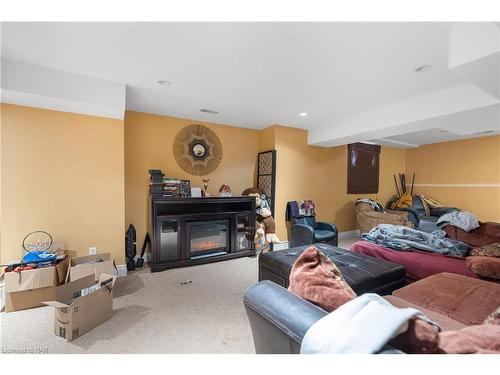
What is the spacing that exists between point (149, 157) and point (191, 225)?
4.15 feet

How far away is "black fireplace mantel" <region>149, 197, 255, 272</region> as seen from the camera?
3021mm

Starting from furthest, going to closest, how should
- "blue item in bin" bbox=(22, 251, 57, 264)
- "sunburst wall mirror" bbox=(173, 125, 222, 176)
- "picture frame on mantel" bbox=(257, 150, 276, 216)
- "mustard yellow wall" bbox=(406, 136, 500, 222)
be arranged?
"mustard yellow wall" bbox=(406, 136, 500, 222) → "picture frame on mantel" bbox=(257, 150, 276, 216) → "sunburst wall mirror" bbox=(173, 125, 222, 176) → "blue item in bin" bbox=(22, 251, 57, 264)

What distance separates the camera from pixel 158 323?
1.85 m

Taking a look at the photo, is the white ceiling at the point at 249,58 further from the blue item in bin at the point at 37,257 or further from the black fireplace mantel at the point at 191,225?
the blue item in bin at the point at 37,257

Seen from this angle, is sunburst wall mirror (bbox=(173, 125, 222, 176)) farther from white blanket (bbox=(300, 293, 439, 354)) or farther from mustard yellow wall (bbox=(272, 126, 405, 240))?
white blanket (bbox=(300, 293, 439, 354))

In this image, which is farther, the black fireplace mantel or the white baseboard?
the white baseboard

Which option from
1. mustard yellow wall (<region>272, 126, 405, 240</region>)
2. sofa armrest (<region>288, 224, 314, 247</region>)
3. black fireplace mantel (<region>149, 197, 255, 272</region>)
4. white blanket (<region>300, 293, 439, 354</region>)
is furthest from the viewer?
mustard yellow wall (<region>272, 126, 405, 240</region>)

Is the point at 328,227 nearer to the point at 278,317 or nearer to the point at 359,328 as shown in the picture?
the point at 278,317

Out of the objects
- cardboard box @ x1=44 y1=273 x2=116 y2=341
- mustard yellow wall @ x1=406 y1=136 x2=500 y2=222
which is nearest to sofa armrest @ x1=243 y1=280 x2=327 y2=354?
cardboard box @ x1=44 y1=273 x2=116 y2=341

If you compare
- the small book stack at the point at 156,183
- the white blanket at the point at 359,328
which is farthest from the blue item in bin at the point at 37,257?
the white blanket at the point at 359,328

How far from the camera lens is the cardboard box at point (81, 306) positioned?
163 centimetres

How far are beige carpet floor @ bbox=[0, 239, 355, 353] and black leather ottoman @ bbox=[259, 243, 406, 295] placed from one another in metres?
0.47

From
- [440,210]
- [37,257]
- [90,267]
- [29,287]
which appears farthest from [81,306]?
[440,210]
